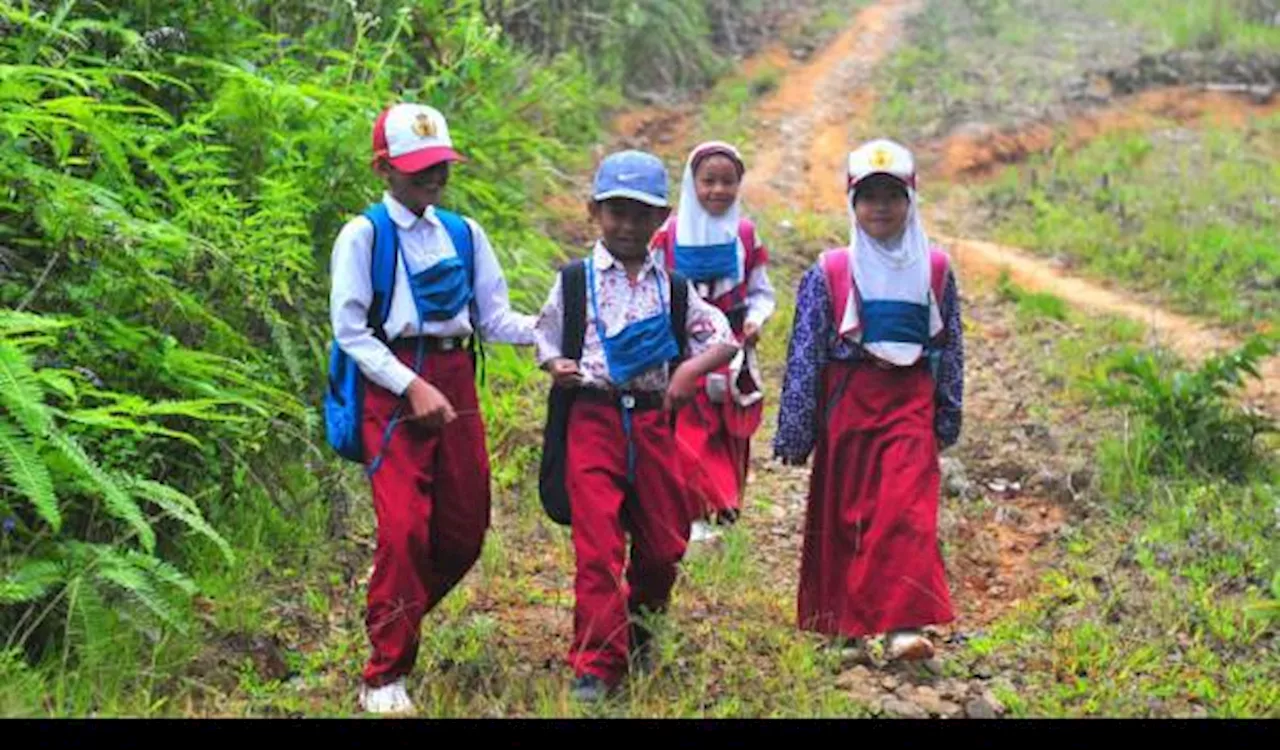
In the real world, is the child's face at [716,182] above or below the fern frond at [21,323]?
above

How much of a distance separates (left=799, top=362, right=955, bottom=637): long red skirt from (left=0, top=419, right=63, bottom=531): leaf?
255 cm

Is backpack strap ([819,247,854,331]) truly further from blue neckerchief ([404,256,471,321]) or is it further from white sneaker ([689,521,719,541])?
white sneaker ([689,521,719,541])

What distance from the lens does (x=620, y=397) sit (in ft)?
15.0

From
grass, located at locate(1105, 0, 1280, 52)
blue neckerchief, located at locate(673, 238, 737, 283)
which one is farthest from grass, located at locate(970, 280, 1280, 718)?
grass, located at locate(1105, 0, 1280, 52)

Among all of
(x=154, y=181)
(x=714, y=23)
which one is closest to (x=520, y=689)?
(x=154, y=181)

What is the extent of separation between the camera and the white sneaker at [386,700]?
4371 mm

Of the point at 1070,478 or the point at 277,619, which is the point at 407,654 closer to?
the point at 277,619

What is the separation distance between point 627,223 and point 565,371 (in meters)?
0.47

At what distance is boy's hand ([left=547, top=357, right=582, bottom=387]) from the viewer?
448cm

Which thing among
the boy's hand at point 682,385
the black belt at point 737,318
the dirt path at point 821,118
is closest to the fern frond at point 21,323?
the boy's hand at point 682,385

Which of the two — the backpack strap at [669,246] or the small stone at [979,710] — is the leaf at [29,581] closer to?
the small stone at [979,710]

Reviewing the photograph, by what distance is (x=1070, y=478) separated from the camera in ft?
24.7

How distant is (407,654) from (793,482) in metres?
3.77

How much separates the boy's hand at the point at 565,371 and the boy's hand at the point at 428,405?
348 mm
